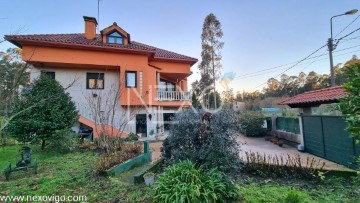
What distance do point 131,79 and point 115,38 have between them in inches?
156

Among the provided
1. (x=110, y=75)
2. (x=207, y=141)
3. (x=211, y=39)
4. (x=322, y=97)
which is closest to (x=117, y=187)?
(x=207, y=141)

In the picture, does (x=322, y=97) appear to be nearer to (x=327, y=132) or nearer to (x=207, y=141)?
(x=327, y=132)

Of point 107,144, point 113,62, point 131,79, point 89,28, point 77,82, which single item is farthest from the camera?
point 89,28

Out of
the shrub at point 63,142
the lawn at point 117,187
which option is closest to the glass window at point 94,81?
the shrub at point 63,142

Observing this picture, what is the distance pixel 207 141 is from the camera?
4562 millimetres

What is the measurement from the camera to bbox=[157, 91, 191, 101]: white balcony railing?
14.6 m

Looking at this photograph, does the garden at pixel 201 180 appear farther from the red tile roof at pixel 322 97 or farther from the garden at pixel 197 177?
the red tile roof at pixel 322 97

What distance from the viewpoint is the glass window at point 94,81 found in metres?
14.0

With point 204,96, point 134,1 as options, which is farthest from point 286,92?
point 134,1

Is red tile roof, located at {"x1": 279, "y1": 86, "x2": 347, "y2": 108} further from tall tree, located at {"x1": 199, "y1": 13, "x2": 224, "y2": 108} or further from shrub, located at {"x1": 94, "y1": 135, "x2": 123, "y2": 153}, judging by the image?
tall tree, located at {"x1": 199, "y1": 13, "x2": 224, "y2": 108}

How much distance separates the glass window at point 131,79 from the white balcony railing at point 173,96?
2148mm

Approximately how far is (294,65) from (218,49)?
1151cm

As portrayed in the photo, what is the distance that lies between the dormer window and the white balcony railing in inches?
219

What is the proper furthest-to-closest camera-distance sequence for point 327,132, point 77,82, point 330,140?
point 77,82
point 327,132
point 330,140
